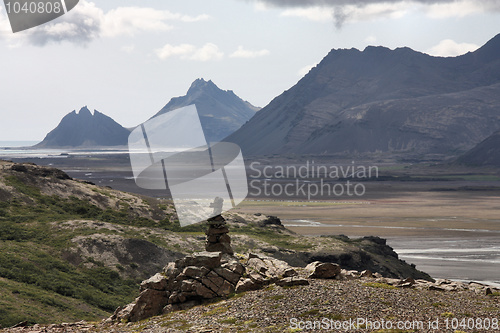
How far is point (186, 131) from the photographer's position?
4150cm

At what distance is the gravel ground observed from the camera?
31156 mm

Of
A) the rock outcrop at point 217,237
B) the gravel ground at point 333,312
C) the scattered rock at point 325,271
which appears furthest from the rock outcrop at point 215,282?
the rock outcrop at point 217,237

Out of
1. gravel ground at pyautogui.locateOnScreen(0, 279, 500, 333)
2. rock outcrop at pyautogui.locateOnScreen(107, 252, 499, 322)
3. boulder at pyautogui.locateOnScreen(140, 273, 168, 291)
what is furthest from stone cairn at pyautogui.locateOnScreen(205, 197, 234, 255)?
gravel ground at pyautogui.locateOnScreen(0, 279, 500, 333)

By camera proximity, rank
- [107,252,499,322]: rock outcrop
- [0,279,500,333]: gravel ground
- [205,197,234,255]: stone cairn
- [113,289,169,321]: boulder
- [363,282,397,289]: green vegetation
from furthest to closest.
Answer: [205,197,234,255]: stone cairn < [113,289,169,321]: boulder < [107,252,499,322]: rock outcrop < [363,282,397,289]: green vegetation < [0,279,500,333]: gravel ground

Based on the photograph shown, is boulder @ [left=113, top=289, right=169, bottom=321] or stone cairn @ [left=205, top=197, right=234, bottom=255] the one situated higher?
stone cairn @ [left=205, top=197, right=234, bottom=255]

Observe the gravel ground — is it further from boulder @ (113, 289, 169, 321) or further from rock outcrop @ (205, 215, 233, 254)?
rock outcrop @ (205, 215, 233, 254)

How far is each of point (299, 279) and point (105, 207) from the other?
5703 centimetres

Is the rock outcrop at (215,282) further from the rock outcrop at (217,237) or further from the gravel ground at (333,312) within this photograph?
the rock outcrop at (217,237)

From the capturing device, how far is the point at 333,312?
33000 millimetres

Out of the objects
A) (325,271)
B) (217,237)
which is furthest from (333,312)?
(217,237)

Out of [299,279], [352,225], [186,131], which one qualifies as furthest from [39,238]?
[352,225]

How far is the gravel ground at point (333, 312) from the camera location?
31.2 m

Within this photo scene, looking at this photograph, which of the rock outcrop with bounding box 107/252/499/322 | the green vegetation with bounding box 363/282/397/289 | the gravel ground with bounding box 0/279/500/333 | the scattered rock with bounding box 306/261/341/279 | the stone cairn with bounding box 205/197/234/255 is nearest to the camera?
the gravel ground with bounding box 0/279/500/333

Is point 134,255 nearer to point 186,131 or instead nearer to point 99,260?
point 99,260
